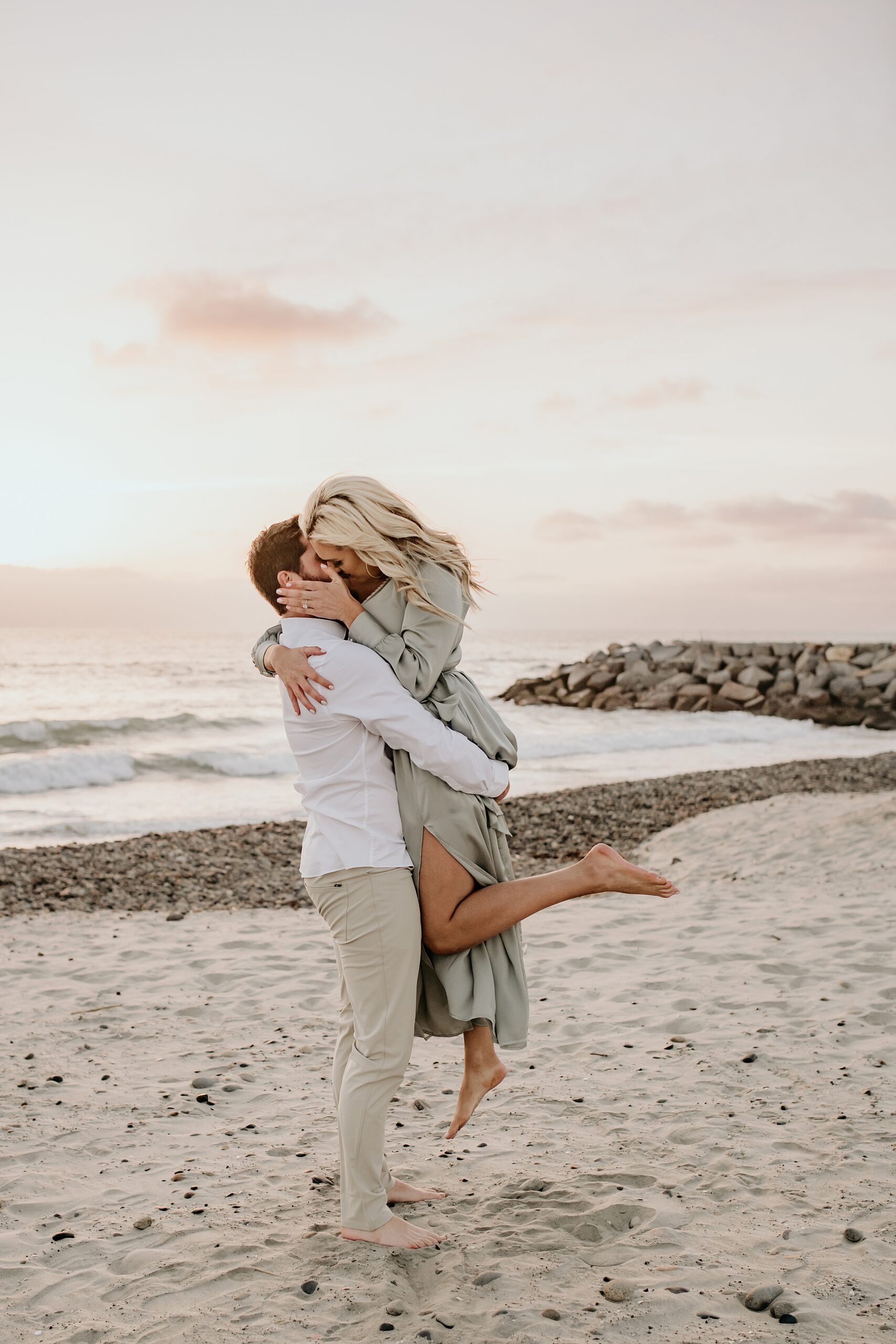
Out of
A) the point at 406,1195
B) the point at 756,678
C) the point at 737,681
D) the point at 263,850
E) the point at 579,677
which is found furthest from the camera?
the point at 579,677

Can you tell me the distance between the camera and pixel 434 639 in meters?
2.70

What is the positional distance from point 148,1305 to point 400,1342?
2.30ft

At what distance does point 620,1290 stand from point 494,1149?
1.07 meters

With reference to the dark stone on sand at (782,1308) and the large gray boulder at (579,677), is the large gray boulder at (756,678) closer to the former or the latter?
the large gray boulder at (579,677)

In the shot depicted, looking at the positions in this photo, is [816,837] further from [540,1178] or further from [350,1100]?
[350,1100]

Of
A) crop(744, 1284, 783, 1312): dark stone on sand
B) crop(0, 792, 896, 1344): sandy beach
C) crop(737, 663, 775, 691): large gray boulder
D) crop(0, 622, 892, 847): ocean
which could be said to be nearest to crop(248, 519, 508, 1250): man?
crop(0, 792, 896, 1344): sandy beach

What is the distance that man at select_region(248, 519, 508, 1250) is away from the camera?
261 centimetres

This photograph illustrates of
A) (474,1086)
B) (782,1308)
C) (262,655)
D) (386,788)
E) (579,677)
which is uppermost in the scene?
(262,655)

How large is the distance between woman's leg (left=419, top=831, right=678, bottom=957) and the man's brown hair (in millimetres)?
852

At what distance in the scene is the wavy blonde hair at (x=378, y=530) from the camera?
264cm

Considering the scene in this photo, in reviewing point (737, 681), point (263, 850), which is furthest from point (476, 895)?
point (737, 681)

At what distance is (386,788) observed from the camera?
8.92 feet

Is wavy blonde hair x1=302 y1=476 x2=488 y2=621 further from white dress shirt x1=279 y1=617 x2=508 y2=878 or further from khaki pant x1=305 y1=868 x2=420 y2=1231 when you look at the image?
khaki pant x1=305 y1=868 x2=420 y2=1231

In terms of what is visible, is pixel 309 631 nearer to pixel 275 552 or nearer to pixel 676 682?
pixel 275 552
